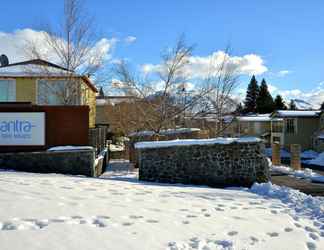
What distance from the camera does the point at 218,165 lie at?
14.3 meters

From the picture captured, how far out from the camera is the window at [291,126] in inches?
1973

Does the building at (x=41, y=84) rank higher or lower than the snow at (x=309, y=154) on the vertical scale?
higher

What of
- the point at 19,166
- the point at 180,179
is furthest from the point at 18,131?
the point at 180,179

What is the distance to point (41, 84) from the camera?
→ 27609 mm

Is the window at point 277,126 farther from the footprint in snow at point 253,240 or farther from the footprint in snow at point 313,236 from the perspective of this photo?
the footprint in snow at point 253,240

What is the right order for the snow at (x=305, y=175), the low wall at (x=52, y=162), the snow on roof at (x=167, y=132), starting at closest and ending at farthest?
the low wall at (x=52, y=162) < the snow at (x=305, y=175) < the snow on roof at (x=167, y=132)

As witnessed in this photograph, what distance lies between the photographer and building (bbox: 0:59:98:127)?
25875mm

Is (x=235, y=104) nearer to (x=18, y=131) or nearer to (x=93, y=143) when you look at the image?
(x=93, y=143)

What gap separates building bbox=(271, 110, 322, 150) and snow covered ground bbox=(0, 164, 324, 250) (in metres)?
41.2

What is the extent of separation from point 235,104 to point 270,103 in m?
50.1

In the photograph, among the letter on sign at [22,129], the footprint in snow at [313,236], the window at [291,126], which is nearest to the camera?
the footprint in snow at [313,236]

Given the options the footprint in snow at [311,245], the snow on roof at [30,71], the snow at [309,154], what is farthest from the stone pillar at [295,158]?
the snow at [309,154]

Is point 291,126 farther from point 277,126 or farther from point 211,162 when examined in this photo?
point 211,162

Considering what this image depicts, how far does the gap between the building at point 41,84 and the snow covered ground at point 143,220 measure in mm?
16303
